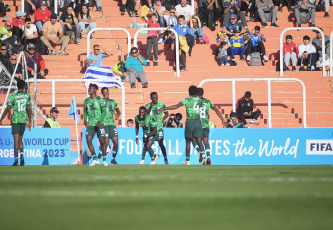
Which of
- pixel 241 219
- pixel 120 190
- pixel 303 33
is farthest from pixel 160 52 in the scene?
pixel 241 219

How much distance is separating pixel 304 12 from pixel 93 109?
14.1 metres

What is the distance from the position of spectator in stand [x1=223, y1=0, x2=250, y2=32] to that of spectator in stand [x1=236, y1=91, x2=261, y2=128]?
629 cm

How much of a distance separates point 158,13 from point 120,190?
20.2 m

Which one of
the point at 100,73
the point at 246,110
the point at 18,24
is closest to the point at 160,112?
the point at 246,110

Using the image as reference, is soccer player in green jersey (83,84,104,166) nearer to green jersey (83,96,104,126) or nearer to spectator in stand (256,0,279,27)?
green jersey (83,96,104,126)

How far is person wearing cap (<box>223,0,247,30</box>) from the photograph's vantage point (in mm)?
29750

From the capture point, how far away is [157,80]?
26234 mm

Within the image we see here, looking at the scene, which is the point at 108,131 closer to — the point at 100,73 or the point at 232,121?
the point at 232,121

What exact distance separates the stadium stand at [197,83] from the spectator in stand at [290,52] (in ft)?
1.61

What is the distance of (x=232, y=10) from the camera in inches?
1185

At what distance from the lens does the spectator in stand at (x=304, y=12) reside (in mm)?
30331

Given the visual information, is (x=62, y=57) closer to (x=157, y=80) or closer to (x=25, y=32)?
(x=25, y=32)

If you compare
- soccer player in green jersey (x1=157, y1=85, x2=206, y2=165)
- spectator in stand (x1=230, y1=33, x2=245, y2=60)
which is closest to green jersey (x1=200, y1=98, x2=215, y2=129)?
soccer player in green jersey (x1=157, y1=85, x2=206, y2=165)

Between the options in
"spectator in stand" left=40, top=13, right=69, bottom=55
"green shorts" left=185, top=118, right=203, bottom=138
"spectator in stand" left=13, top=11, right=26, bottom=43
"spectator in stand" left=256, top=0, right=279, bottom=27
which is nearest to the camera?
"green shorts" left=185, top=118, right=203, bottom=138
